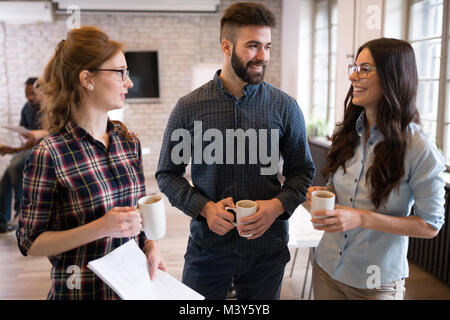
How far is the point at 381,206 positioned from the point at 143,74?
5854mm

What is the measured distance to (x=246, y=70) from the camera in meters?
1.42

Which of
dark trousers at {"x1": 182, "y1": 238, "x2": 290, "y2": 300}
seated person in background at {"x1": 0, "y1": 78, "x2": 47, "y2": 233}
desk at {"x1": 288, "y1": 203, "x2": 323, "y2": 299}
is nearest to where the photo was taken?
dark trousers at {"x1": 182, "y1": 238, "x2": 290, "y2": 300}

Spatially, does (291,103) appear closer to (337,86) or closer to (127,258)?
(127,258)

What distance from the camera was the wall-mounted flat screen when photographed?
6.47m

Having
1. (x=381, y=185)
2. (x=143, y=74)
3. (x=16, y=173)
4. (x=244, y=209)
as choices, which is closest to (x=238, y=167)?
(x=244, y=209)

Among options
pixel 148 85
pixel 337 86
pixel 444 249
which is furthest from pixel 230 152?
pixel 148 85

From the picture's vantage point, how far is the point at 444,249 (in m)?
2.84

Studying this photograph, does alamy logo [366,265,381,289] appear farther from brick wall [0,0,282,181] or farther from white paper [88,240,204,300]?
brick wall [0,0,282,181]

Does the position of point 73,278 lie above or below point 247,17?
below

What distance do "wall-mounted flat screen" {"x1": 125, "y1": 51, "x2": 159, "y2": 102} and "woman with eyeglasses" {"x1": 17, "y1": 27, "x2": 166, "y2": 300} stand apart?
5.43 metres

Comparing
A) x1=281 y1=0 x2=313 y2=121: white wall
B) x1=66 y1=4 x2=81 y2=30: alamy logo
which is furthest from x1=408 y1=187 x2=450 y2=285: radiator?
x1=66 y1=4 x2=81 y2=30: alamy logo

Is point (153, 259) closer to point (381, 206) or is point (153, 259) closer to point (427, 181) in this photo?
point (381, 206)

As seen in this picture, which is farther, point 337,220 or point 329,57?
point 329,57

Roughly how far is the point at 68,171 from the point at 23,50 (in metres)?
6.27
